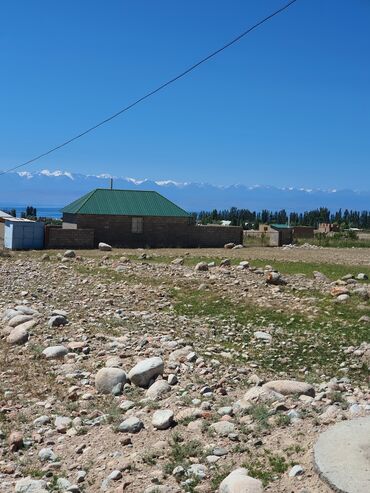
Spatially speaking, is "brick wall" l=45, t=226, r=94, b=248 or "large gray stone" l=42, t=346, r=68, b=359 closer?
"large gray stone" l=42, t=346, r=68, b=359

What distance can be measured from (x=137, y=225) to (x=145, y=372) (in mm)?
29187

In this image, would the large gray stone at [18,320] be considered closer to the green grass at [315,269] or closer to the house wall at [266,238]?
the green grass at [315,269]

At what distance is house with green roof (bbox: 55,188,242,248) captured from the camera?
118ft

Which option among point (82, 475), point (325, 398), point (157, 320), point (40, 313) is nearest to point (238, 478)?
point (82, 475)

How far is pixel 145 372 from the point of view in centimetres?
820

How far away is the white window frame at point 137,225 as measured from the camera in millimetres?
37000

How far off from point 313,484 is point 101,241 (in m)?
31.5

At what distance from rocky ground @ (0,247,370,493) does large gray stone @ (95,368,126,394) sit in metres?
0.02

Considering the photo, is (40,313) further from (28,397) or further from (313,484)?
(313,484)

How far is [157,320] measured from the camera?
12.5 metres

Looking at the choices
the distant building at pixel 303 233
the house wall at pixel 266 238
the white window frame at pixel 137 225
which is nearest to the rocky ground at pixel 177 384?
the white window frame at pixel 137 225

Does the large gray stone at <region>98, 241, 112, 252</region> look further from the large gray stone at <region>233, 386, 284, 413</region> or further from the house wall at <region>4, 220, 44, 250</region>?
the large gray stone at <region>233, 386, 284, 413</region>

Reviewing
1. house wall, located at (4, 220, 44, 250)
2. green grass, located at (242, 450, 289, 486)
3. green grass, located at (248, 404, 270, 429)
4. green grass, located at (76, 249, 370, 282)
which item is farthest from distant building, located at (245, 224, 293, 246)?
green grass, located at (242, 450, 289, 486)

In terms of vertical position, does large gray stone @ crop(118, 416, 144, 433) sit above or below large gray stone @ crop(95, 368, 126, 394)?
below
